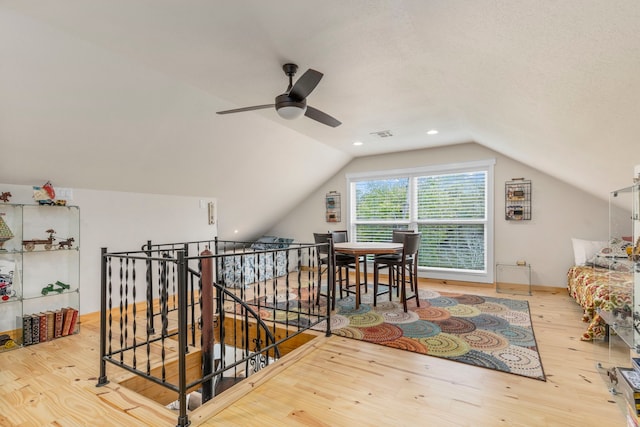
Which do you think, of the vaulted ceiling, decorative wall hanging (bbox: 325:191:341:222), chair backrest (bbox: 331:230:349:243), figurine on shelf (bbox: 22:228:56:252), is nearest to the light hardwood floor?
figurine on shelf (bbox: 22:228:56:252)

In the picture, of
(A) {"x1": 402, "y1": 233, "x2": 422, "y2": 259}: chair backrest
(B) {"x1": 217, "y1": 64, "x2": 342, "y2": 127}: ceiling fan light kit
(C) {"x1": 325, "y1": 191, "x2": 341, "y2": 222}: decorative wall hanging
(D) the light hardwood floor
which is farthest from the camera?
(C) {"x1": 325, "y1": 191, "x2": 341, "y2": 222}: decorative wall hanging

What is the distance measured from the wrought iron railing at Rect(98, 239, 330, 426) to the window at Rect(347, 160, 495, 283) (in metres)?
2.19

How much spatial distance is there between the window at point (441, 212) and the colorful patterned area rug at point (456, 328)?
105 cm

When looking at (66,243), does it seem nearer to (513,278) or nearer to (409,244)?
(409,244)

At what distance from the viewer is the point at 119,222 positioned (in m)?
4.00

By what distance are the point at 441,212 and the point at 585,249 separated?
6.63 ft

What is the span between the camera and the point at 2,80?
225 centimetres

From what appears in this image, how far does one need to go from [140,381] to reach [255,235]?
478cm

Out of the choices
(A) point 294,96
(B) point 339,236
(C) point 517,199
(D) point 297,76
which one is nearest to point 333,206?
(B) point 339,236

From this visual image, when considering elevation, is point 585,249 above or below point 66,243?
below

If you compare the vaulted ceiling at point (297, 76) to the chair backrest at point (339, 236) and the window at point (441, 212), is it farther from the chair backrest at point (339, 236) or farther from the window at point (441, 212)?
the chair backrest at point (339, 236)

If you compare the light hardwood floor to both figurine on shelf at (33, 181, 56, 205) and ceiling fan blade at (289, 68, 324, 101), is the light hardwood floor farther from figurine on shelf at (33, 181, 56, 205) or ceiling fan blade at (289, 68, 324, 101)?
ceiling fan blade at (289, 68, 324, 101)

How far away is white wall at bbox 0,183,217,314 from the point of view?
3.64 m

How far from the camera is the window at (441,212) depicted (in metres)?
5.23
